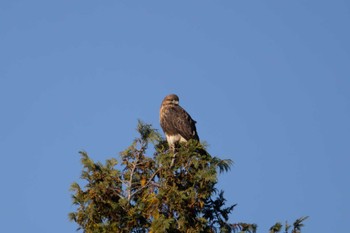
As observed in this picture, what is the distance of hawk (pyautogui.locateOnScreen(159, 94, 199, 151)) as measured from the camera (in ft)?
87.9

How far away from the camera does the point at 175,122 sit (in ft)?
88.4

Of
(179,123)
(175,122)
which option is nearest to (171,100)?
(175,122)

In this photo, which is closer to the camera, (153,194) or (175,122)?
(153,194)

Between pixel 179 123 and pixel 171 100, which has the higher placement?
pixel 171 100

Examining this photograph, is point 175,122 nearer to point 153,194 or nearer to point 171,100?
point 171,100

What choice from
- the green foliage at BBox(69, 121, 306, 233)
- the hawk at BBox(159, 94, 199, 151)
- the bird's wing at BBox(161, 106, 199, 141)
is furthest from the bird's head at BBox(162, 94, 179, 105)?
the green foliage at BBox(69, 121, 306, 233)

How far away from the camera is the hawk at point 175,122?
87.9 ft

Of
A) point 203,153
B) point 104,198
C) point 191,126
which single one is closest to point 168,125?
point 191,126

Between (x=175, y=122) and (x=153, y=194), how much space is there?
25.6 feet

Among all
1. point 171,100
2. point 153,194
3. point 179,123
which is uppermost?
point 171,100

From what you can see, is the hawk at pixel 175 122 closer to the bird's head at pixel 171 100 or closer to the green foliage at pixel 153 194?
the bird's head at pixel 171 100

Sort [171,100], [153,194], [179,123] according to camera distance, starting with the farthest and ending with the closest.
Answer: [171,100]
[179,123]
[153,194]

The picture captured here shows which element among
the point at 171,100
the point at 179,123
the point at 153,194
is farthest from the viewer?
the point at 171,100

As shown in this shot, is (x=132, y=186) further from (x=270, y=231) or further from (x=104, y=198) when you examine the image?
(x=270, y=231)
